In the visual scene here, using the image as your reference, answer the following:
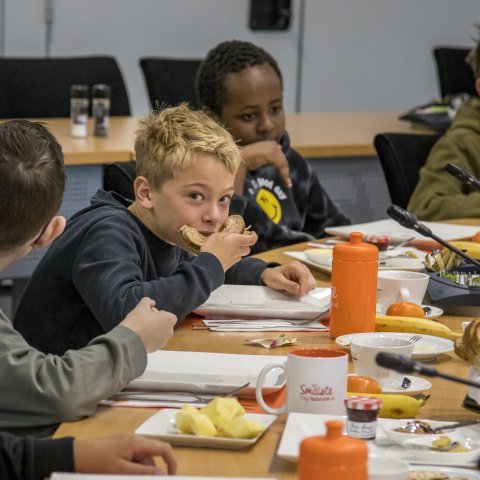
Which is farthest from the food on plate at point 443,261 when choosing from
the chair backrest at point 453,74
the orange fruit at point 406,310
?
the chair backrest at point 453,74

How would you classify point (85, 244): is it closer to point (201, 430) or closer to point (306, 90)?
point (201, 430)

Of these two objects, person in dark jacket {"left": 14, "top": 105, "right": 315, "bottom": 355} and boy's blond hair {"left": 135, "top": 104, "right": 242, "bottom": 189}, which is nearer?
person in dark jacket {"left": 14, "top": 105, "right": 315, "bottom": 355}

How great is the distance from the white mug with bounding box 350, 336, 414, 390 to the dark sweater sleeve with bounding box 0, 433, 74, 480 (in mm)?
464

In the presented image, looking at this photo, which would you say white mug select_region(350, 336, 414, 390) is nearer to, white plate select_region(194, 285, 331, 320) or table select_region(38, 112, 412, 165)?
white plate select_region(194, 285, 331, 320)

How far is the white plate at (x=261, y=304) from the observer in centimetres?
196

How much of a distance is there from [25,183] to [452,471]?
643mm

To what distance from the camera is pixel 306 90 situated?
658 cm

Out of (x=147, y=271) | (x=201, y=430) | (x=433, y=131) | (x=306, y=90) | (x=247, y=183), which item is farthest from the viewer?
(x=306, y=90)

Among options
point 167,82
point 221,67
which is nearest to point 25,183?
point 221,67

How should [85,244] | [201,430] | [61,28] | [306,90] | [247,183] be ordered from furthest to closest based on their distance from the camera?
[306,90]
[61,28]
[247,183]
[85,244]
[201,430]

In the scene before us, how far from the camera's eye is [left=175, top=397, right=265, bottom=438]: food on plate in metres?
1.28

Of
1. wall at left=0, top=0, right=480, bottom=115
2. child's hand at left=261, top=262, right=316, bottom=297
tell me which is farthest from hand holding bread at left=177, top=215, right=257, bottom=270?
wall at left=0, top=0, right=480, bottom=115

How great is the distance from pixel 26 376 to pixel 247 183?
1.76 metres

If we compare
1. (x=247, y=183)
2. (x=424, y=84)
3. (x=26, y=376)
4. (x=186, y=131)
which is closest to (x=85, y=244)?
(x=186, y=131)
